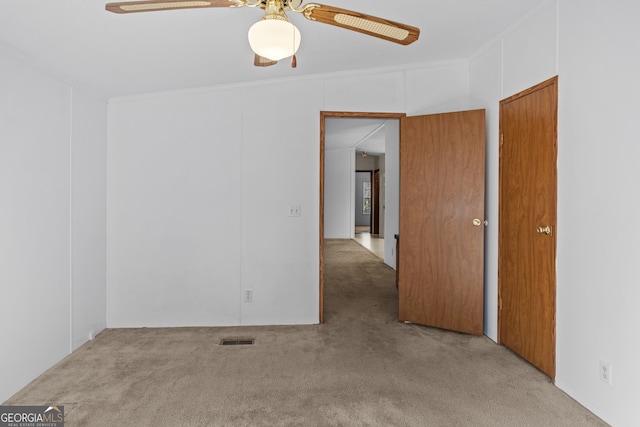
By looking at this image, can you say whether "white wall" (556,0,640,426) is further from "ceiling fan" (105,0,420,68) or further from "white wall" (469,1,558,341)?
"ceiling fan" (105,0,420,68)

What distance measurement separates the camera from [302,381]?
99.7 inches

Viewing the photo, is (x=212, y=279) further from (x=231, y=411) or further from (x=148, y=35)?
(x=148, y=35)

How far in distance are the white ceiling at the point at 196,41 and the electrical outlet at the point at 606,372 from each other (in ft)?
7.41

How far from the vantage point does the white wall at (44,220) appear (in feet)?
7.55

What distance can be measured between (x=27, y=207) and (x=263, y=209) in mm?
1819

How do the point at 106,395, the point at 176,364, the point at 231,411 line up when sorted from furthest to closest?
the point at 176,364 < the point at 106,395 < the point at 231,411

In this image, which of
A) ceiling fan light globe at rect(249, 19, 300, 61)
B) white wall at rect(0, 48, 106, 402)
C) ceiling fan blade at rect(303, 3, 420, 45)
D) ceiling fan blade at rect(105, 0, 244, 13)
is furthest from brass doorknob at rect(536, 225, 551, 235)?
white wall at rect(0, 48, 106, 402)

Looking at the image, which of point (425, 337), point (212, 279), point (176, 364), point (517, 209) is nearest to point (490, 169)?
point (517, 209)

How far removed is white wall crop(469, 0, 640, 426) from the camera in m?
1.95

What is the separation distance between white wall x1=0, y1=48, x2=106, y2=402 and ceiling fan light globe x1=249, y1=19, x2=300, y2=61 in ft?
5.81

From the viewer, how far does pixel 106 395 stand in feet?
7.61

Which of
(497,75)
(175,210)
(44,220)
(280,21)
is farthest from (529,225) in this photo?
(44,220)

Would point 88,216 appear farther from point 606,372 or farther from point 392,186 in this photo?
point 392,186

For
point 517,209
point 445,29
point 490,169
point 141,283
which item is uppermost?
point 445,29
